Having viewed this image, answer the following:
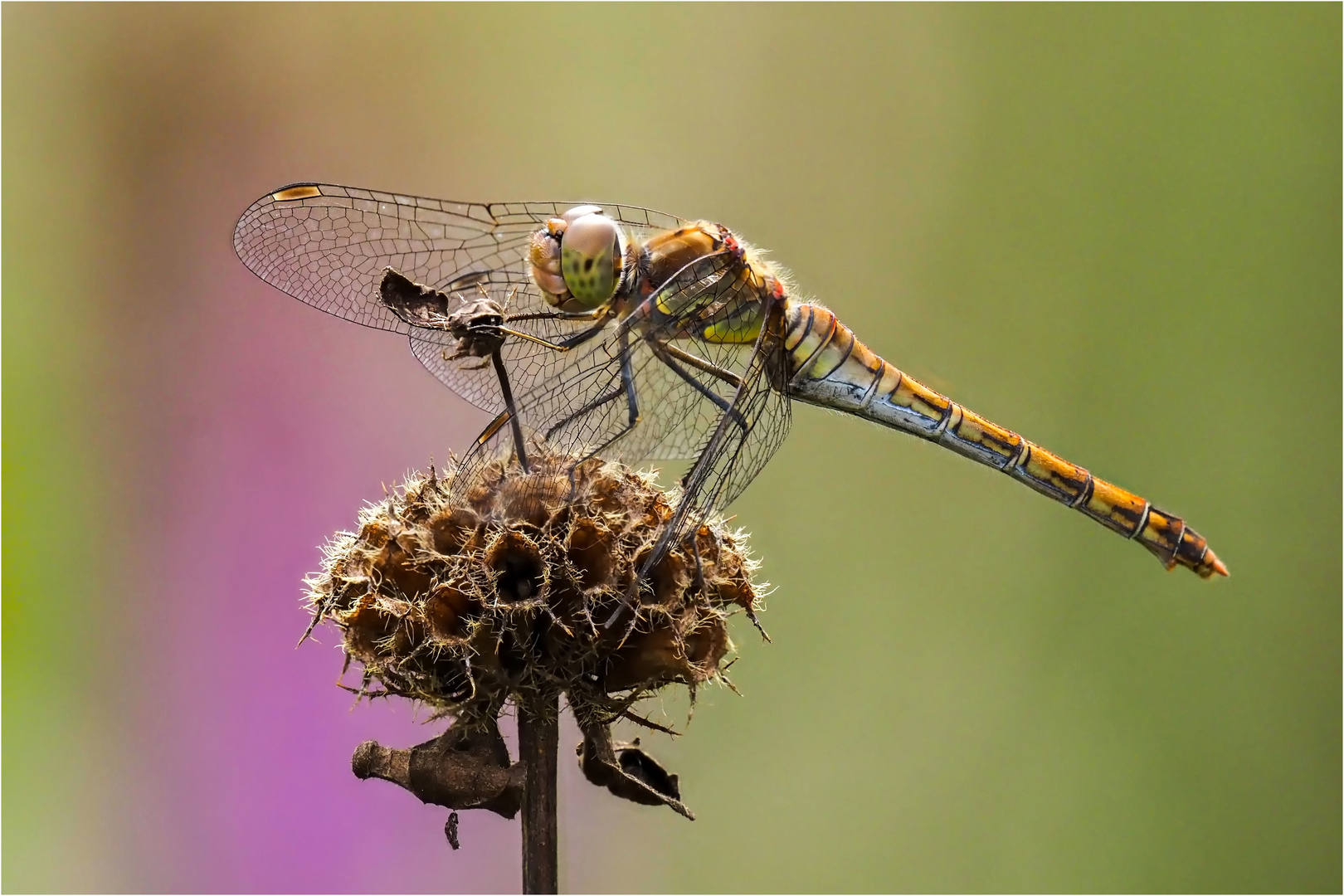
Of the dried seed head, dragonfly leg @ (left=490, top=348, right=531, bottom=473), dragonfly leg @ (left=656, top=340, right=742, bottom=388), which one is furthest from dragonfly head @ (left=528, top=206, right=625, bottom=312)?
the dried seed head

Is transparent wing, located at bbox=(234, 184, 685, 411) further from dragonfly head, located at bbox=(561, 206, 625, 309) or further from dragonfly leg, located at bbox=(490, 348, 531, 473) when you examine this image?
dragonfly leg, located at bbox=(490, 348, 531, 473)

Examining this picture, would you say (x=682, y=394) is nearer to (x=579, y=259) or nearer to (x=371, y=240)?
(x=579, y=259)

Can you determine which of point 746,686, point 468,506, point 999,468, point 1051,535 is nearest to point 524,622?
point 468,506

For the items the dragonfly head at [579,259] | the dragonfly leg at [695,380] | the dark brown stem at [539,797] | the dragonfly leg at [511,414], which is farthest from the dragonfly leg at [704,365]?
the dark brown stem at [539,797]

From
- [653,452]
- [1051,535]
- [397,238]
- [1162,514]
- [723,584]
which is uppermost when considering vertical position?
[1051,535]

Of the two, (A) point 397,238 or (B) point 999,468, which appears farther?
(B) point 999,468

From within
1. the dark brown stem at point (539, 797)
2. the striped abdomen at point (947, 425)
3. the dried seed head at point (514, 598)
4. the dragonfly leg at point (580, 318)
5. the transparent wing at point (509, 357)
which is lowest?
the dark brown stem at point (539, 797)

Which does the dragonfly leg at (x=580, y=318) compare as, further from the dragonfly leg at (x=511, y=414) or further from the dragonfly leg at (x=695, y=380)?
the dragonfly leg at (x=511, y=414)

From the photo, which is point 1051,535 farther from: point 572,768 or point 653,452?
point 653,452
